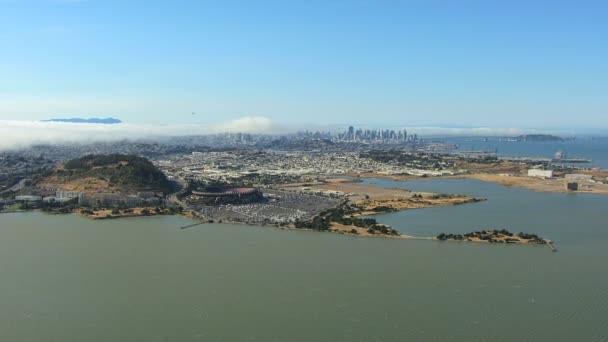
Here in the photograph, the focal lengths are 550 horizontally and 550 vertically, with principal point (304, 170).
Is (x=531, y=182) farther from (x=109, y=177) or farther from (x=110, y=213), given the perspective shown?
(x=110, y=213)

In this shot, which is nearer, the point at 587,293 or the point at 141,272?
the point at 587,293

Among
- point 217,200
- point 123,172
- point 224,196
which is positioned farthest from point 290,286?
point 123,172

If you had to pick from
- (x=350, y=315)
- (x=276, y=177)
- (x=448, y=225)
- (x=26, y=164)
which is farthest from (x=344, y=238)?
(x=26, y=164)

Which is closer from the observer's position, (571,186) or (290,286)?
(290,286)

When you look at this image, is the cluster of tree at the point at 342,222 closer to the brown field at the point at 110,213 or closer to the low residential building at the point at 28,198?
the brown field at the point at 110,213

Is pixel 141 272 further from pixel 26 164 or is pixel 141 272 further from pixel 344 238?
pixel 26 164

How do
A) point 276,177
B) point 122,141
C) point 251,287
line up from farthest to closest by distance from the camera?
point 122,141, point 276,177, point 251,287
